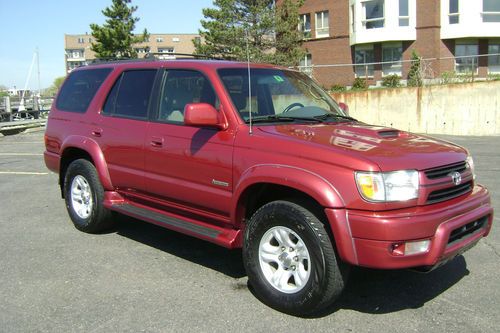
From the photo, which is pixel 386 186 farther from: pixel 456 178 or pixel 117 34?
pixel 117 34

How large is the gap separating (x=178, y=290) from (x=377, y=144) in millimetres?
1980

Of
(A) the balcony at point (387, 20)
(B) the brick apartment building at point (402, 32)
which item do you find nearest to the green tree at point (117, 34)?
(B) the brick apartment building at point (402, 32)

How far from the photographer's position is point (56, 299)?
4.08 m

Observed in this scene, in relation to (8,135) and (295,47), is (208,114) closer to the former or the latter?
(8,135)

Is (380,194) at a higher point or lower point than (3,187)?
higher

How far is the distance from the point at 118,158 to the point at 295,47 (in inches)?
1102

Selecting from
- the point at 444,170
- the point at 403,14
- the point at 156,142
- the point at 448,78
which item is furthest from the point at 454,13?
the point at 444,170

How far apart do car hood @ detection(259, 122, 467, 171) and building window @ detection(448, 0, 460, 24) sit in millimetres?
30884

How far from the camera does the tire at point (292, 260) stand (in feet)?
11.7

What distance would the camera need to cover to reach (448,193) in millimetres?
3758

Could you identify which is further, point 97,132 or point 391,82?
point 391,82

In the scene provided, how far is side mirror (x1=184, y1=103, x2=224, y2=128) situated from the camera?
13.6 ft

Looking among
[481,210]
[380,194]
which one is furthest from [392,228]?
[481,210]

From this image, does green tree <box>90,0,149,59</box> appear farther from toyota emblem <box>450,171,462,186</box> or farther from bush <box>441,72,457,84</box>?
toyota emblem <box>450,171,462,186</box>
